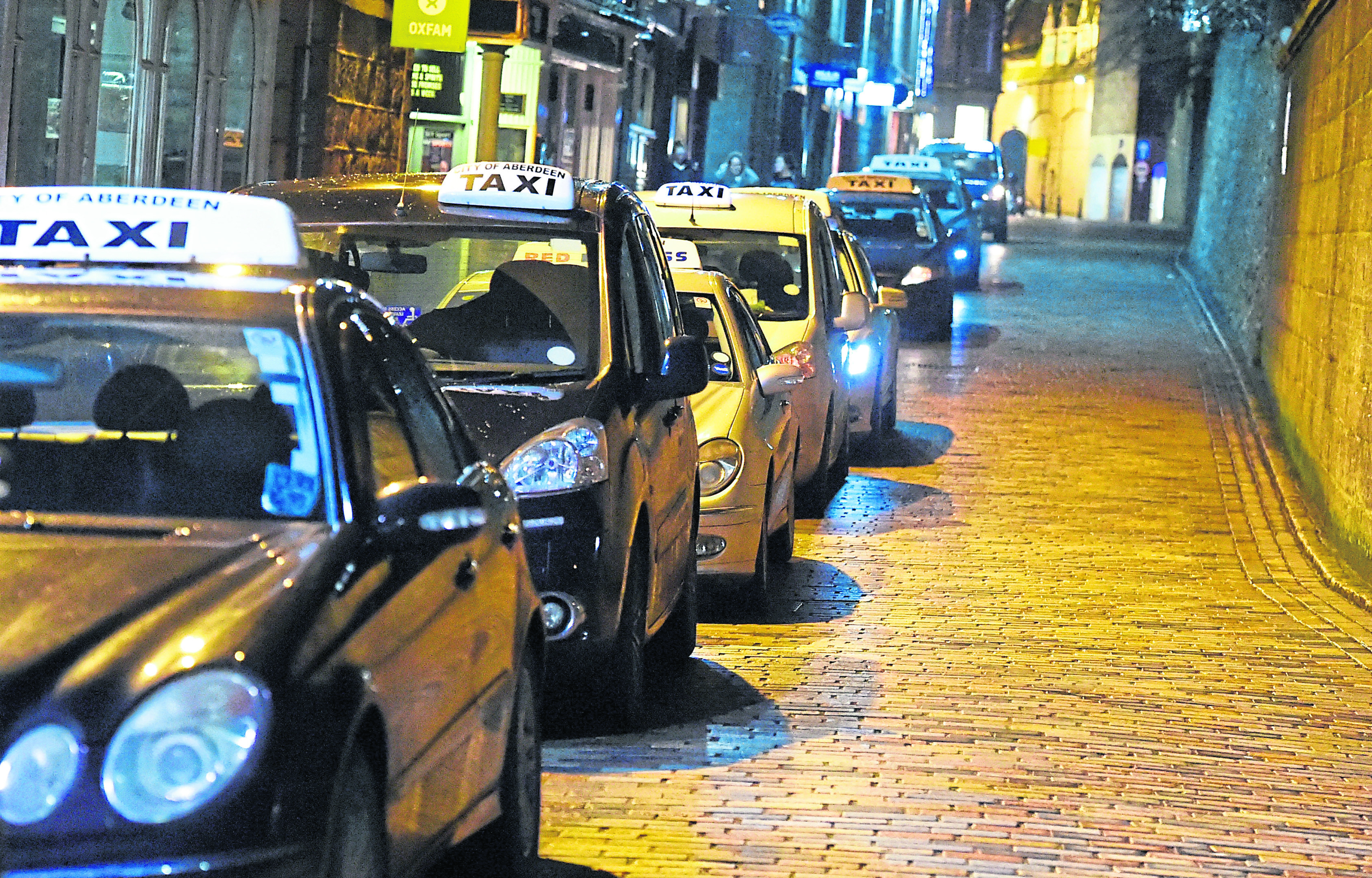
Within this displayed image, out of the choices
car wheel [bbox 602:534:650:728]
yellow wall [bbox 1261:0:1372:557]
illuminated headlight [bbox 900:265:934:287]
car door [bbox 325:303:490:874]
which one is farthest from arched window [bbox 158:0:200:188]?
car door [bbox 325:303:490:874]

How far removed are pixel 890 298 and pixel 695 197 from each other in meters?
3.77

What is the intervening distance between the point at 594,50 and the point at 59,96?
60.9 ft

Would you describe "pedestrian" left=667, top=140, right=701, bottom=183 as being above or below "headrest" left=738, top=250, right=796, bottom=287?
above

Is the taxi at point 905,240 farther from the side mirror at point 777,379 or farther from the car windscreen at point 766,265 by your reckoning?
the side mirror at point 777,379

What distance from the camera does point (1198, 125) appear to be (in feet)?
231

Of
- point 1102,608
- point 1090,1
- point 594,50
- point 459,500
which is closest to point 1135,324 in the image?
point 594,50

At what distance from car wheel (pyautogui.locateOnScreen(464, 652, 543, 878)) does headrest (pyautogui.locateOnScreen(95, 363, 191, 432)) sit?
43.7 inches

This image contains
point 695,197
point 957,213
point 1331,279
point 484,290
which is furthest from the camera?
point 957,213

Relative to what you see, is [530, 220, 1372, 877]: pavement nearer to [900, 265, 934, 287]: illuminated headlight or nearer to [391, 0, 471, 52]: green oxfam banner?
[391, 0, 471, 52]: green oxfam banner

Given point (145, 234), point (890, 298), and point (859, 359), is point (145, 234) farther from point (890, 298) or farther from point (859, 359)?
point (890, 298)

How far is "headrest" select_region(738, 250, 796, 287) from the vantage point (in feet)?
47.8

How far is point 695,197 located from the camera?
14.4 m

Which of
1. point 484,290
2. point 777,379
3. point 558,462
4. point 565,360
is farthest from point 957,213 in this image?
point 558,462

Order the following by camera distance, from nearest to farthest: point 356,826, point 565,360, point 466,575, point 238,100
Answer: point 356,826 → point 466,575 → point 565,360 → point 238,100
